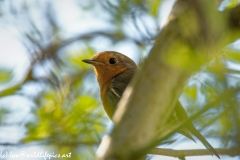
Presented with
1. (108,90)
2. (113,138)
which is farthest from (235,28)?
(108,90)

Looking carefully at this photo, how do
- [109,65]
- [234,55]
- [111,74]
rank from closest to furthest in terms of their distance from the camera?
[234,55] → [111,74] → [109,65]

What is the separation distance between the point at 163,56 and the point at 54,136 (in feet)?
9.00

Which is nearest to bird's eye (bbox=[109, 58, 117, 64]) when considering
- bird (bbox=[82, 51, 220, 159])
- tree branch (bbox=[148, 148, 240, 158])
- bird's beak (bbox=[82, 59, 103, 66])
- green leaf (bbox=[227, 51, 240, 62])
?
bird (bbox=[82, 51, 220, 159])

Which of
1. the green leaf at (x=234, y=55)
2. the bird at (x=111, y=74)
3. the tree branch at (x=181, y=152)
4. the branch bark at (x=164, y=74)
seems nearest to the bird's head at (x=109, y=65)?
the bird at (x=111, y=74)

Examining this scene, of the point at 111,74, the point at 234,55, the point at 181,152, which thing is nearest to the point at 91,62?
the point at 111,74

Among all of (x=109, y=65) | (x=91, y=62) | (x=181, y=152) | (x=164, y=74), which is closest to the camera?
(x=164, y=74)

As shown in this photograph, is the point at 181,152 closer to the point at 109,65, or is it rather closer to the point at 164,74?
the point at 164,74

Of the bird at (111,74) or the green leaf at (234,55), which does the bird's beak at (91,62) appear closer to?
the bird at (111,74)

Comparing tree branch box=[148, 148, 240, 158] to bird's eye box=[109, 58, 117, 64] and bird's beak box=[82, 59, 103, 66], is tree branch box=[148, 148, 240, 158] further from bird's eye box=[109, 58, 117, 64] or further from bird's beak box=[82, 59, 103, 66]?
bird's eye box=[109, 58, 117, 64]

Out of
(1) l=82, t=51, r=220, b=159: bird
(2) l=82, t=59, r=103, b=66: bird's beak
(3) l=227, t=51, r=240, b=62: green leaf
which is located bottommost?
(1) l=82, t=51, r=220, b=159: bird

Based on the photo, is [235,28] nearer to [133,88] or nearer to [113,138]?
[133,88]

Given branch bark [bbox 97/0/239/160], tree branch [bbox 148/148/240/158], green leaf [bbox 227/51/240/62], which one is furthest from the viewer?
tree branch [bbox 148/148/240/158]

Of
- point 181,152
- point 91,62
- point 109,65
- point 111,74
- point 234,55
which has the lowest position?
point 181,152

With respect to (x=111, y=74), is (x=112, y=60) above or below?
above
